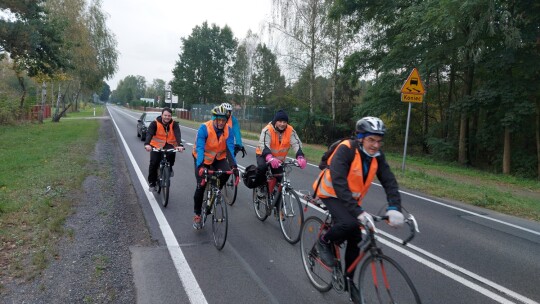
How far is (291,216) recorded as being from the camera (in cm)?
563

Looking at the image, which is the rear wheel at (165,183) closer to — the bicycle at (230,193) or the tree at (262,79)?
the bicycle at (230,193)

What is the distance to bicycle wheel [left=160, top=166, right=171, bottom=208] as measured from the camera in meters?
7.31

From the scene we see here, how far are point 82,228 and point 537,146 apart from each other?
1671cm

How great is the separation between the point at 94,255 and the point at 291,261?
2.42m

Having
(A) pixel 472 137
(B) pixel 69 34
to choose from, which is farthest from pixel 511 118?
(B) pixel 69 34

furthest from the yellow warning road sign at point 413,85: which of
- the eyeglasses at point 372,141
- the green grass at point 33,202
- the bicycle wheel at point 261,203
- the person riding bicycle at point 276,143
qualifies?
the eyeglasses at point 372,141

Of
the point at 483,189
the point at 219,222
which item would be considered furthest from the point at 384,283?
the point at 483,189

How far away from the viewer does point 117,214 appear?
662 cm

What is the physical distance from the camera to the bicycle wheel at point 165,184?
731cm

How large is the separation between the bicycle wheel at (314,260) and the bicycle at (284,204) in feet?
2.76

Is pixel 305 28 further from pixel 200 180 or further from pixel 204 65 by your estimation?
pixel 204 65

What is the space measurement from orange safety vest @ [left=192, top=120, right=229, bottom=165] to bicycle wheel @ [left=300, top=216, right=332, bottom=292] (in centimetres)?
215

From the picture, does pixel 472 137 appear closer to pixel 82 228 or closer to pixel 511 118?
pixel 511 118

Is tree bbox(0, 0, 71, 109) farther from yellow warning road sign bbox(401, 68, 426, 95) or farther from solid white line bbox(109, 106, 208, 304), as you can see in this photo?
yellow warning road sign bbox(401, 68, 426, 95)
